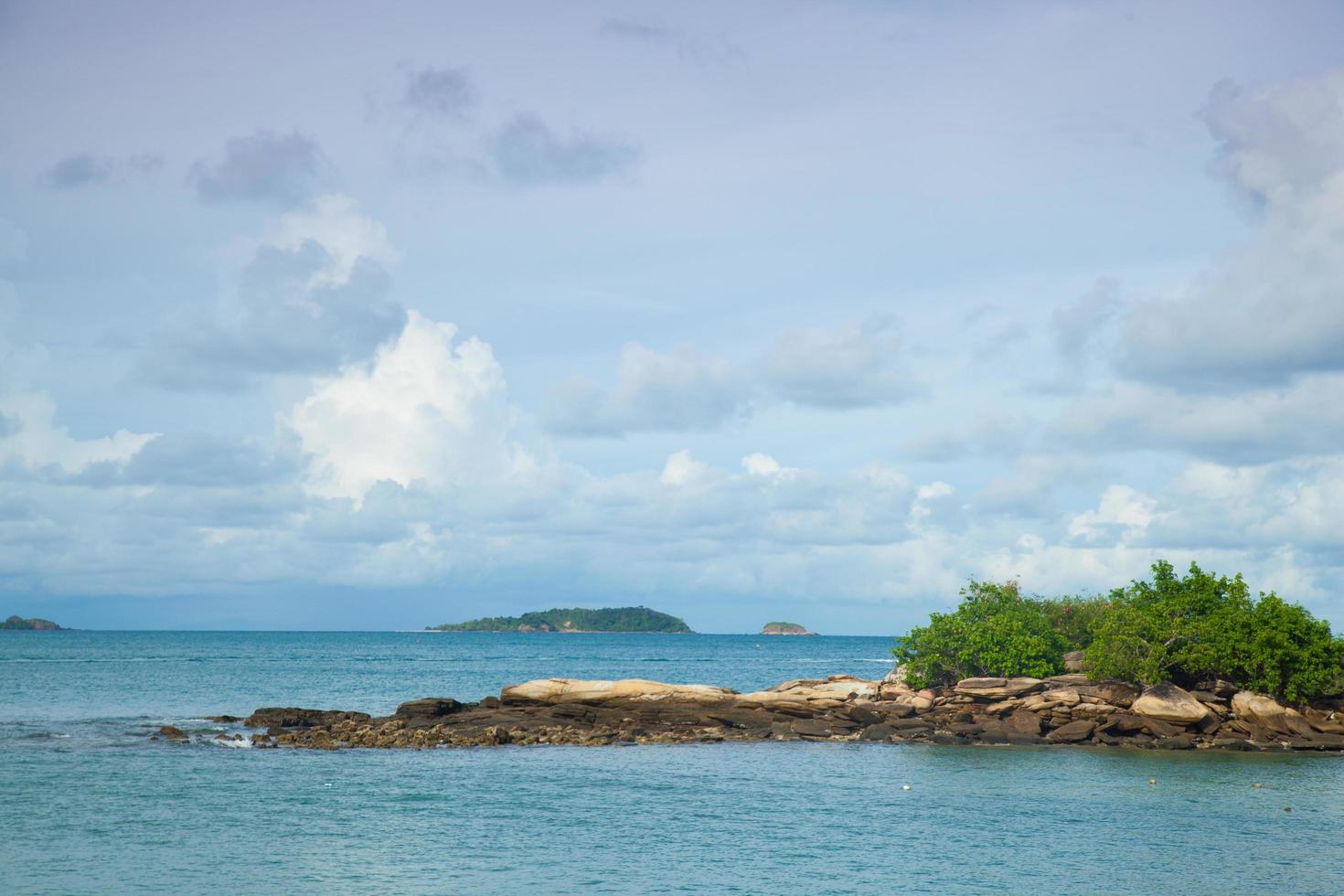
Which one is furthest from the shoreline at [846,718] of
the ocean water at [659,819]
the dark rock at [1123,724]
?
the ocean water at [659,819]

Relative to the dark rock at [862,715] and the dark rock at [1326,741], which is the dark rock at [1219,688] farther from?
the dark rock at [862,715]

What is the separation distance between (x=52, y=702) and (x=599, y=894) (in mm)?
72838

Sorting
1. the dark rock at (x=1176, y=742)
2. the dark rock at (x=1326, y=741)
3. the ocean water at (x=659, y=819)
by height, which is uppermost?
the dark rock at (x=1326, y=741)

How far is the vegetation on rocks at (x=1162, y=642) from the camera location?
62.6 metres

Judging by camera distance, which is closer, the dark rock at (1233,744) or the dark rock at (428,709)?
the dark rock at (1233,744)

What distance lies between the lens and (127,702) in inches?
3506

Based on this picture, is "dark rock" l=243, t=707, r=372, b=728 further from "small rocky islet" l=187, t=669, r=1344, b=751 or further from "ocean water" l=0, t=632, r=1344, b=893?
"ocean water" l=0, t=632, r=1344, b=893

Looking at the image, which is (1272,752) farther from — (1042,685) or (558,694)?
(558,694)

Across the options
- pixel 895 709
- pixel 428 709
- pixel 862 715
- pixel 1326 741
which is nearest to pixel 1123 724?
pixel 1326 741

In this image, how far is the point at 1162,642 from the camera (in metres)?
64.2

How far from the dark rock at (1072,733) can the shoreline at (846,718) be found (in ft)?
0.22

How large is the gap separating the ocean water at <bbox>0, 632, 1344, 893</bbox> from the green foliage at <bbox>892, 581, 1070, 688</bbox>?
9694 mm

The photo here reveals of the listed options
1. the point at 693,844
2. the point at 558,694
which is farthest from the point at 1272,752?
the point at 558,694

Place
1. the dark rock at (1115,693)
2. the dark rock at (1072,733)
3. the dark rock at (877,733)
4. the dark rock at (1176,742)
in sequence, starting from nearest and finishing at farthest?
the dark rock at (1176,742), the dark rock at (1072,733), the dark rock at (1115,693), the dark rock at (877,733)
